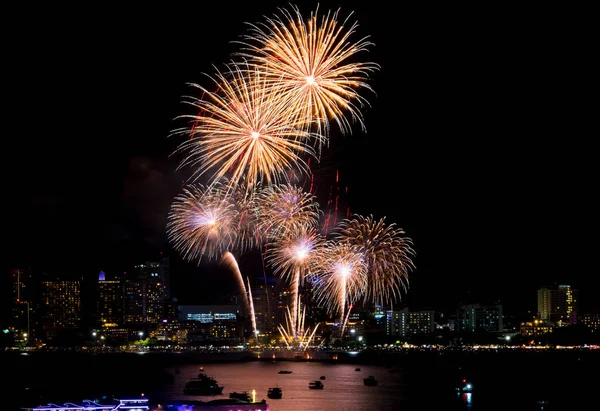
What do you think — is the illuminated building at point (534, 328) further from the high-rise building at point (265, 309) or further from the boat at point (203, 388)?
the boat at point (203, 388)

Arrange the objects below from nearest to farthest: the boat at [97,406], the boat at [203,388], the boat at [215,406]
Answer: the boat at [97,406]
the boat at [215,406]
the boat at [203,388]

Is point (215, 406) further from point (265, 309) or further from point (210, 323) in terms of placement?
point (210, 323)

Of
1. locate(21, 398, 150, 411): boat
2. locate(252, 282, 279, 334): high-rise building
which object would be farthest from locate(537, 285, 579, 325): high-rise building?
locate(21, 398, 150, 411): boat

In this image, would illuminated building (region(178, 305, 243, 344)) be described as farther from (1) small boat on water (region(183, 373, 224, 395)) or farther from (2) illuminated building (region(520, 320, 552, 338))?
(1) small boat on water (region(183, 373, 224, 395))

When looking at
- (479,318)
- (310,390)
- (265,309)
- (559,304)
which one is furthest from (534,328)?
(310,390)

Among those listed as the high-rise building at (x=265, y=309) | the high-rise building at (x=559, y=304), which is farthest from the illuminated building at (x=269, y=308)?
the high-rise building at (x=559, y=304)

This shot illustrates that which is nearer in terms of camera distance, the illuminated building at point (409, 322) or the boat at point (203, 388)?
the boat at point (203, 388)

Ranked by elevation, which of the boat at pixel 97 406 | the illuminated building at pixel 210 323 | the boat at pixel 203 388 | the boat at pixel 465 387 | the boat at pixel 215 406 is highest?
the boat at pixel 97 406
